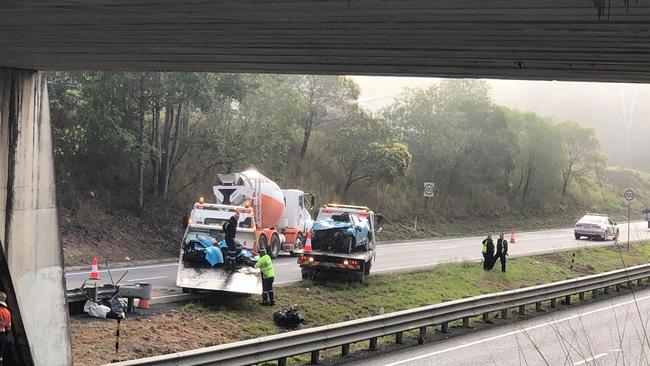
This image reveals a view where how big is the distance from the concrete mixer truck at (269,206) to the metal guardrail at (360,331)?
9603 mm

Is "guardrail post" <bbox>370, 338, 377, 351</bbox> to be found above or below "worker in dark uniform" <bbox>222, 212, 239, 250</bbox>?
below

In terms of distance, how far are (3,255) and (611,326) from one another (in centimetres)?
1219

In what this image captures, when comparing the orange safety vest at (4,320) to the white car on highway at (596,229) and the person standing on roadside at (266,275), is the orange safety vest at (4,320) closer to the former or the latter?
the person standing on roadside at (266,275)

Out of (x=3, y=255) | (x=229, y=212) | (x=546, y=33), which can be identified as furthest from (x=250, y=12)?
(x=229, y=212)

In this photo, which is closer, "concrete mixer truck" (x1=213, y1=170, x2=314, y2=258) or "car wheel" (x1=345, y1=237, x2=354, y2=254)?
"car wheel" (x1=345, y1=237, x2=354, y2=254)

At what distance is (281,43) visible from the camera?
8.26 m

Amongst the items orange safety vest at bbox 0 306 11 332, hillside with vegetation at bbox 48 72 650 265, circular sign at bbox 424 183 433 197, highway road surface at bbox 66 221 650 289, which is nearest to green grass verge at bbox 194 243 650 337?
highway road surface at bbox 66 221 650 289

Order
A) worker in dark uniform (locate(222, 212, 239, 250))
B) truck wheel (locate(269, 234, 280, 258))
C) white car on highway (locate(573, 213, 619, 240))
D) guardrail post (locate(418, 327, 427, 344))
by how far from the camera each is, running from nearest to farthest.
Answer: guardrail post (locate(418, 327, 427, 344)) → worker in dark uniform (locate(222, 212, 239, 250)) → truck wheel (locate(269, 234, 280, 258)) → white car on highway (locate(573, 213, 619, 240))

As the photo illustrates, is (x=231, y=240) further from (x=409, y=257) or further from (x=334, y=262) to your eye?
(x=409, y=257)

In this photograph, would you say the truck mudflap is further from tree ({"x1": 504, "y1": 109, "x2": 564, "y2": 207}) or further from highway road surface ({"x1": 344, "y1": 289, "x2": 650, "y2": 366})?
tree ({"x1": 504, "y1": 109, "x2": 564, "y2": 207})

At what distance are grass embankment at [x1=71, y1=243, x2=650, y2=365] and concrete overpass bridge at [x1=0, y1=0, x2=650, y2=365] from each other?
1307mm

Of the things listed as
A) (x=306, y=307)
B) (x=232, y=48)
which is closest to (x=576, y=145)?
(x=306, y=307)

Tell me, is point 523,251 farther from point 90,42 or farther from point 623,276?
point 90,42

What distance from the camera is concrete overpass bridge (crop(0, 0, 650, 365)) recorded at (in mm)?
6367
